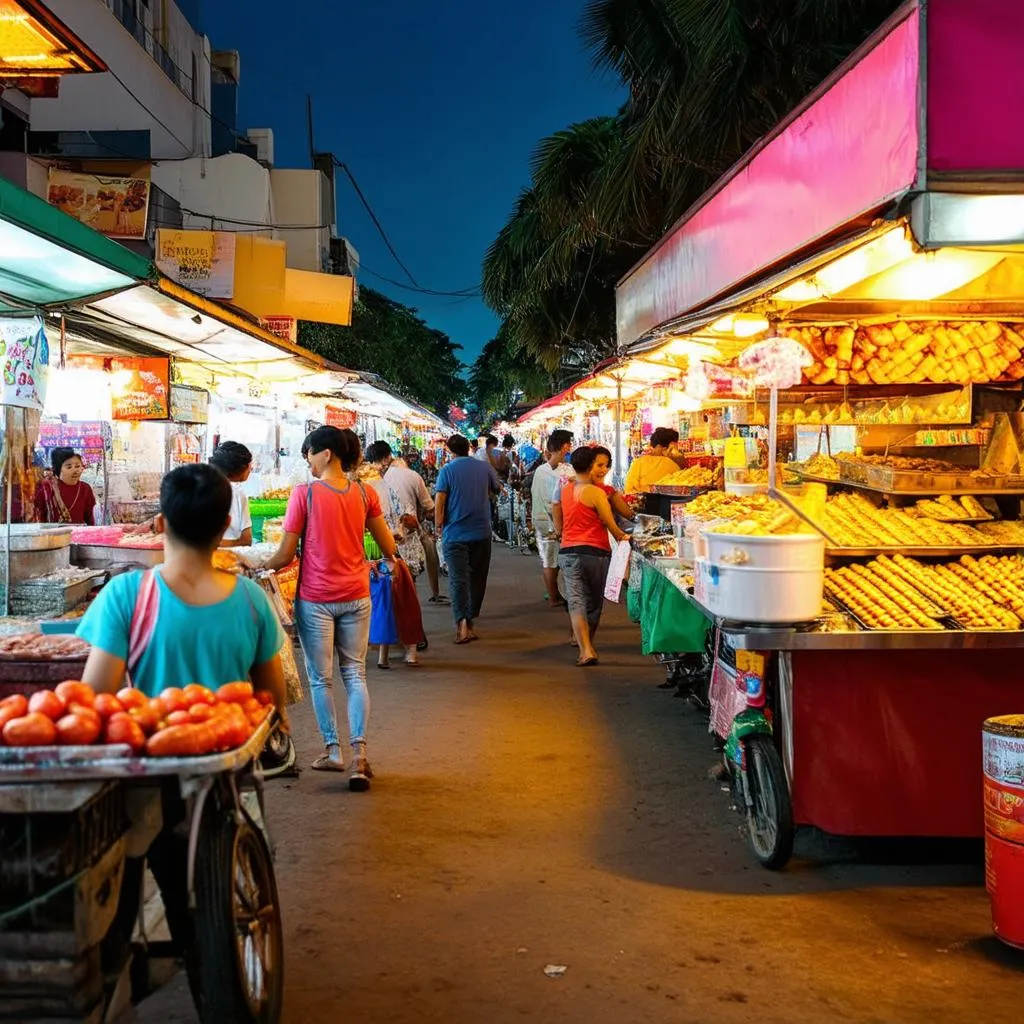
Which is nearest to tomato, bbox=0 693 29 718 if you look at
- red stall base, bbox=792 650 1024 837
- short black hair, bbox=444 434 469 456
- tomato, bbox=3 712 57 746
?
tomato, bbox=3 712 57 746

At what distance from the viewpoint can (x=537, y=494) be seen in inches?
587

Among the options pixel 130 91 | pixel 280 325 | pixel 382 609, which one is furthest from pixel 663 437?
pixel 130 91

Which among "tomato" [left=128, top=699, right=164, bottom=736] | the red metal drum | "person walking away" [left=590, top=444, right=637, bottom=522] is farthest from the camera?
"person walking away" [left=590, top=444, right=637, bottom=522]

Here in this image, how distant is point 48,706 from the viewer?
9.83 ft

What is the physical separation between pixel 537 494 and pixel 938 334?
836 cm

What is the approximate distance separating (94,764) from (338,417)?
1729 cm

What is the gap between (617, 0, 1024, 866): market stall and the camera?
4.23m

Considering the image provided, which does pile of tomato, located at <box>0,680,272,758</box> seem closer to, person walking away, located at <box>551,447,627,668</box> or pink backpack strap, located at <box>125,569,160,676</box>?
pink backpack strap, located at <box>125,569,160,676</box>

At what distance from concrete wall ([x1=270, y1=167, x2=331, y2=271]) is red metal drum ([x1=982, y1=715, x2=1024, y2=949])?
29.3 metres

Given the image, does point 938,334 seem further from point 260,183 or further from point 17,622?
point 260,183

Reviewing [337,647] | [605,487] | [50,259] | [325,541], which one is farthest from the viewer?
[605,487]

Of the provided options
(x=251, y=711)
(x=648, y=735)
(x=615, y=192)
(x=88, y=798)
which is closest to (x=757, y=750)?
(x=648, y=735)

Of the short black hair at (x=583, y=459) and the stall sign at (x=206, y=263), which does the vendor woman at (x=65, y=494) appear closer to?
the short black hair at (x=583, y=459)

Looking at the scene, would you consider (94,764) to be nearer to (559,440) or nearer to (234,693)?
(234,693)
